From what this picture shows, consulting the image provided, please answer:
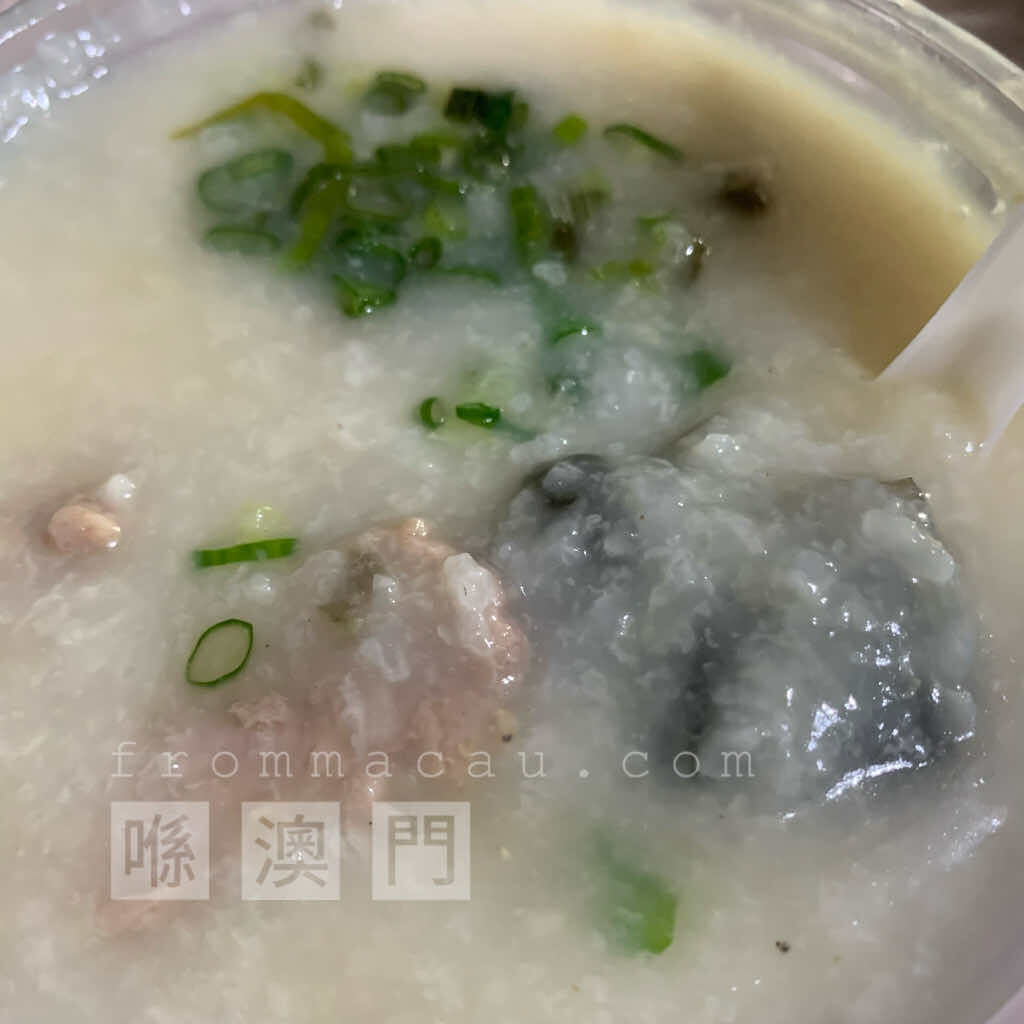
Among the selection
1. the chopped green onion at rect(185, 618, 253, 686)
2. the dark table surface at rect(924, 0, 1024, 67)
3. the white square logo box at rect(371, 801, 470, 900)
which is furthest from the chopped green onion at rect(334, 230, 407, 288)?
the dark table surface at rect(924, 0, 1024, 67)

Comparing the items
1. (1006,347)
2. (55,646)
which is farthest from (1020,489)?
(55,646)

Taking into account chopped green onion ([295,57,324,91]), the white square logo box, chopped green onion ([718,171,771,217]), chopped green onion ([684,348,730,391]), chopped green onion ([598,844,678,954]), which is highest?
chopped green onion ([718,171,771,217])

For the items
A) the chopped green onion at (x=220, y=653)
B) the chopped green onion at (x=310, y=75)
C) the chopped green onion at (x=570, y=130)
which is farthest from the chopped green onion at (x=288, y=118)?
the chopped green onion at (x=220, y=653)

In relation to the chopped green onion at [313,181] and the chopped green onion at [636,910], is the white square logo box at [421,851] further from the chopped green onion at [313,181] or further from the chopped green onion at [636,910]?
the chopped green onion at [313,181]

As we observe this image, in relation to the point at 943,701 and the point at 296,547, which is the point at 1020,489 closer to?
the point at 943,701

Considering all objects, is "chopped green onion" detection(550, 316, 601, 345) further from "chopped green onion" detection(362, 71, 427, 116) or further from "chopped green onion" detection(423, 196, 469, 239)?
"chopped green onion" detection(362, 71, 427, 116)
